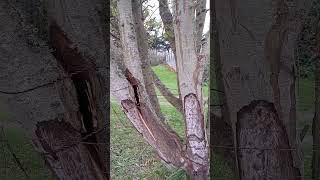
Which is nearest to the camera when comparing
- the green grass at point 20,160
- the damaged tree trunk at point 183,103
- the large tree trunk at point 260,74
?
the large tree trunk at point 260,74

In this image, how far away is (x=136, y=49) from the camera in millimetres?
1656

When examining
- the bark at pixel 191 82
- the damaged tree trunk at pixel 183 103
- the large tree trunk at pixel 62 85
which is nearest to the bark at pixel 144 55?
the damaged tree trunk at pixel 183 103

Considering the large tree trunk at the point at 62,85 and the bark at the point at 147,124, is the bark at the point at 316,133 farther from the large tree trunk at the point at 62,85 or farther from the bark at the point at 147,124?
the bark at the point at 147,124

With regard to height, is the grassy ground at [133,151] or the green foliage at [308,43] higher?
the green foliage at [308,43]

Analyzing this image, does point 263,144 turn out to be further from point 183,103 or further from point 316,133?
point 183,103

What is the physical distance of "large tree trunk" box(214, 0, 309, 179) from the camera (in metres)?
0.70

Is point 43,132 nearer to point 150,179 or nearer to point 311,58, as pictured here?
point 311,58

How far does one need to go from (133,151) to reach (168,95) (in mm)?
297

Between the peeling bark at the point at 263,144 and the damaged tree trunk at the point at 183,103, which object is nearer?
the peeling bark at the point at 263,144

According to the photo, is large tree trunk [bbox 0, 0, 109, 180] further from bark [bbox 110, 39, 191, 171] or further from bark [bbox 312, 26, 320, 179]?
bark [bbox 110, 39, 191, 171]

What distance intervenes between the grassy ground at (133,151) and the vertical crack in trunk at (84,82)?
4.7 inches

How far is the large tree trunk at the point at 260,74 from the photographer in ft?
2.29

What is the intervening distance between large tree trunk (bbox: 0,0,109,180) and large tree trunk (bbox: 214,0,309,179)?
274 millimetres

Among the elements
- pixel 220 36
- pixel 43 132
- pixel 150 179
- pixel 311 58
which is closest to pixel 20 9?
pixel 43 132
